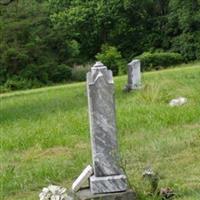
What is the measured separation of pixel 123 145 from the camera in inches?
364

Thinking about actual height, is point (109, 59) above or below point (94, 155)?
below

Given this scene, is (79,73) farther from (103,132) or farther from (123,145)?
(103,132)

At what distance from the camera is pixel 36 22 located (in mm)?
46562

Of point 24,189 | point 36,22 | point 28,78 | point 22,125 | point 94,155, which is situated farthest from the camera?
point 36,22

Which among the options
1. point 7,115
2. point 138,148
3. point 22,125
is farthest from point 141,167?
point 7,115

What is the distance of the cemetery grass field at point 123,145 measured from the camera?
287 inches

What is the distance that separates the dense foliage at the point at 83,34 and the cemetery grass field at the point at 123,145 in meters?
28.0

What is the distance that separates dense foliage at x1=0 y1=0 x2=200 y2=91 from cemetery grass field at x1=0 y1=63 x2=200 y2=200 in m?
28.0

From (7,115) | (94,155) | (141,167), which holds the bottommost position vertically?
(7,115)

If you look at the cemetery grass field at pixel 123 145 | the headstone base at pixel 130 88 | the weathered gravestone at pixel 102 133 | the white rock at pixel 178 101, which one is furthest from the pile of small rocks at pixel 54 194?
the headstone base at pixel 130 88

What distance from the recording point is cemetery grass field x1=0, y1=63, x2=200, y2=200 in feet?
24.0

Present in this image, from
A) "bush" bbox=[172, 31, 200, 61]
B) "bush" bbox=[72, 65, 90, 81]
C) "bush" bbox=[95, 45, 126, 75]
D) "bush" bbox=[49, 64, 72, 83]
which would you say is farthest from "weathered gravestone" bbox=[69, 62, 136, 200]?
"bush" bbox=[172, 31, 200, 61]

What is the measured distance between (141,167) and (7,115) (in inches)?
365

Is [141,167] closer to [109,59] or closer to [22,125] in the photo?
[22,125]
